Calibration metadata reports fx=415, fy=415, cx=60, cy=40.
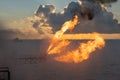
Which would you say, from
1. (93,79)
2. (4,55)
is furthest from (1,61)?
(93,79)

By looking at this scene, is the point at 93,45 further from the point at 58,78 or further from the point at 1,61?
the point at 1,61

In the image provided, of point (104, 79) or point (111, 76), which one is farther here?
point (111, 76)

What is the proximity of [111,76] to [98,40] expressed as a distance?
776 inches

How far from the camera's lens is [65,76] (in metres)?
138

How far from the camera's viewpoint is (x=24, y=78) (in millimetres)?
128375

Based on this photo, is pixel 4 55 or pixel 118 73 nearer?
pixel 118 73

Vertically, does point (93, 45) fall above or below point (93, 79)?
above

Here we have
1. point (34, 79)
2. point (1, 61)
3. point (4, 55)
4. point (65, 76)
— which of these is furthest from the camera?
point (4, 55)

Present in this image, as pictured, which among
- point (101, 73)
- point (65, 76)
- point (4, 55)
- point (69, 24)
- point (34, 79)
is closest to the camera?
point (69, 24)

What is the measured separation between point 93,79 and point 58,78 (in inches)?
438

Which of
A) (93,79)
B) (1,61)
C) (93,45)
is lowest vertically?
(93,79)

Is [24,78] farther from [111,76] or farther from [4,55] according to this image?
[4,55]

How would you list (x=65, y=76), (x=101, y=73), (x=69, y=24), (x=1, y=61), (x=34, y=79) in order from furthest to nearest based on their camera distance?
(x=1, y=61), (x=101, y=73), (x=65, y=76), (x=34, y=79), (x=69, y=24)

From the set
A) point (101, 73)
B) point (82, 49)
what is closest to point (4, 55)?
point (101, 73)
